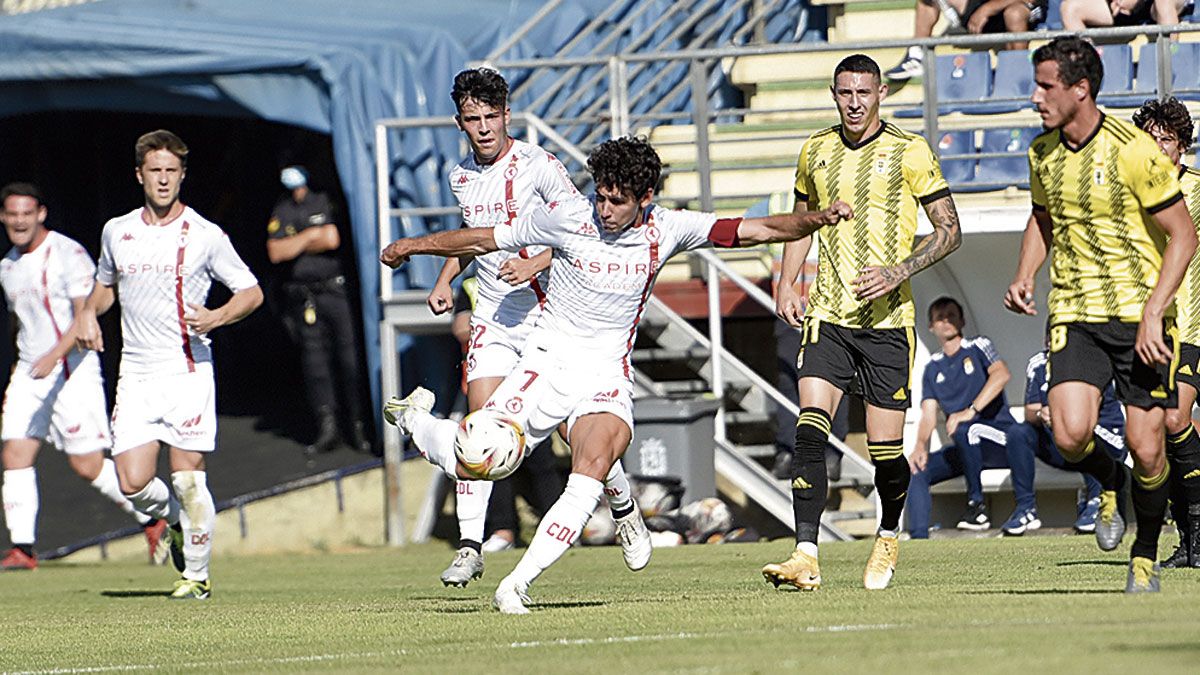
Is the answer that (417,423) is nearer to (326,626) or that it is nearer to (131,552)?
(326,626)

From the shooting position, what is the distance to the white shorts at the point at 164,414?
36.5 feet

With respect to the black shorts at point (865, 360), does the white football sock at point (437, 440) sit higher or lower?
lower

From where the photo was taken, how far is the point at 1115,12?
54.7 ft

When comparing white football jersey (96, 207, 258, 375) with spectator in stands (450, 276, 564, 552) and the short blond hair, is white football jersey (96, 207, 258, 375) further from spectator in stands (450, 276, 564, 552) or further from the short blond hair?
spectator in stands (450, 276, 564, 552)

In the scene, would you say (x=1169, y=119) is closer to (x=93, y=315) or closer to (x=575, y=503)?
(x=575, y=503)

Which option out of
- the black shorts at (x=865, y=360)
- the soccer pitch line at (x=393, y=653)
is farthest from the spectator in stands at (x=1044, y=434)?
the soccer pitch line at (x=393, y=653)

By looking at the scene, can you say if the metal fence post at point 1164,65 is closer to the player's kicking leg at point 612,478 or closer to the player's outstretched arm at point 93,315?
the player's kicking leg at point 612,478

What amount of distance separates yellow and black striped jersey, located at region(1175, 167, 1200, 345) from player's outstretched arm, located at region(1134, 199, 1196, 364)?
Answer: 1.71m

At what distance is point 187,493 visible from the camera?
11.1m

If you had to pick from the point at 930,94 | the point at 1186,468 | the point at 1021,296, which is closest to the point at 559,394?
the point at 1021,296

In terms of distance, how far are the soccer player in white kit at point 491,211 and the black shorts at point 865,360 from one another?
63.5 inches

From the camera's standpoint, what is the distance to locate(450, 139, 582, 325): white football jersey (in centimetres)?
1067

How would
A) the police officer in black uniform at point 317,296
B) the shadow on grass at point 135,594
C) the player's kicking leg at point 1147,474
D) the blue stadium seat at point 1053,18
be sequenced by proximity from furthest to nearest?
the police officer in black uniform at point 317,296
the blue stadium seat at point 1053,18
the shadow on grass at point 135,594
the player's kicking leg at point 1147,474

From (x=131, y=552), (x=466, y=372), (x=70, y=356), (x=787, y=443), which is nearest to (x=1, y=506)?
(x=131, y=552)
